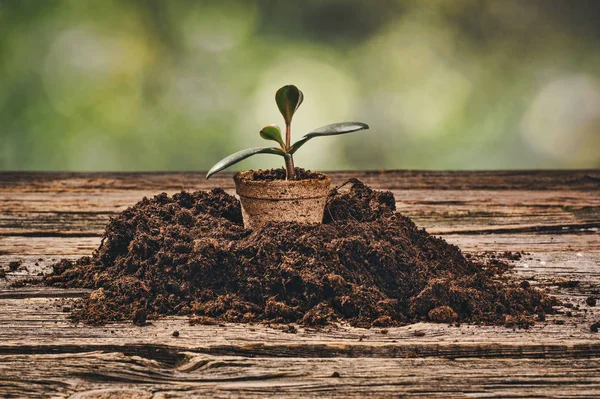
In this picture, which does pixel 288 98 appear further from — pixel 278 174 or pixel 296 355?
pixel 296 355

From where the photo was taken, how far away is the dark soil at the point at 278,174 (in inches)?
74.5

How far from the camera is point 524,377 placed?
1292mm

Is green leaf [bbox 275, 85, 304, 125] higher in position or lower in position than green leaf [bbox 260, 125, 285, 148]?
higher

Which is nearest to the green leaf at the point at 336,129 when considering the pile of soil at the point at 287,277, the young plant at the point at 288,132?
the young plant at the point at 288,132

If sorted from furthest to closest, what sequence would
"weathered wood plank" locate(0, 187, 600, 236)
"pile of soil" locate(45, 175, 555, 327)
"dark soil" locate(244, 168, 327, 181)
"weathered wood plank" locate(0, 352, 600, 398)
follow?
"weathered wood plank" locate(0, 187, 600, 236), "dark soil" locate(244, 168, 327, 181), "pile of soil" locate(45, 175, 555, 327), "weathered wood plank" locate(0, 352, 600, 398)

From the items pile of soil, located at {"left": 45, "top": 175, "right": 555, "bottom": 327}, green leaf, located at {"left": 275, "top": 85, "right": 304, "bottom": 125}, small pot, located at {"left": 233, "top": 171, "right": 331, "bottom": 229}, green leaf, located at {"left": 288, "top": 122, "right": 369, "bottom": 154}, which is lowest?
pile of soil, located at {"left": 45, "top": 175, "right": 555, "bottom": 327}

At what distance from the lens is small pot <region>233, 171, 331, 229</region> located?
5.77 ft

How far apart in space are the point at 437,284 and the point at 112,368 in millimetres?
701

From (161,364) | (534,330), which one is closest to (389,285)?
(534,330)

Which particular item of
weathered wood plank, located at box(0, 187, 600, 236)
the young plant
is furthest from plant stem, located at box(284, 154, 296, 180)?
weathered wood plank, located at box(0, 187, 600, 236)

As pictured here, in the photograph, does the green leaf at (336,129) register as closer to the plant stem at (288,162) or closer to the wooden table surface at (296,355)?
the plant stem at (288,162)

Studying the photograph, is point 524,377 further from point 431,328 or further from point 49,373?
point 49,373

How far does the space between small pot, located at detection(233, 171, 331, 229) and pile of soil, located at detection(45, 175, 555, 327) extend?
46 millimetres

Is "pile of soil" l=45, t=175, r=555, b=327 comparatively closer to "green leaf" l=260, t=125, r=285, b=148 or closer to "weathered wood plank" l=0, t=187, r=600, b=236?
"green leaf" l=260, t=125, r=285, b=148
